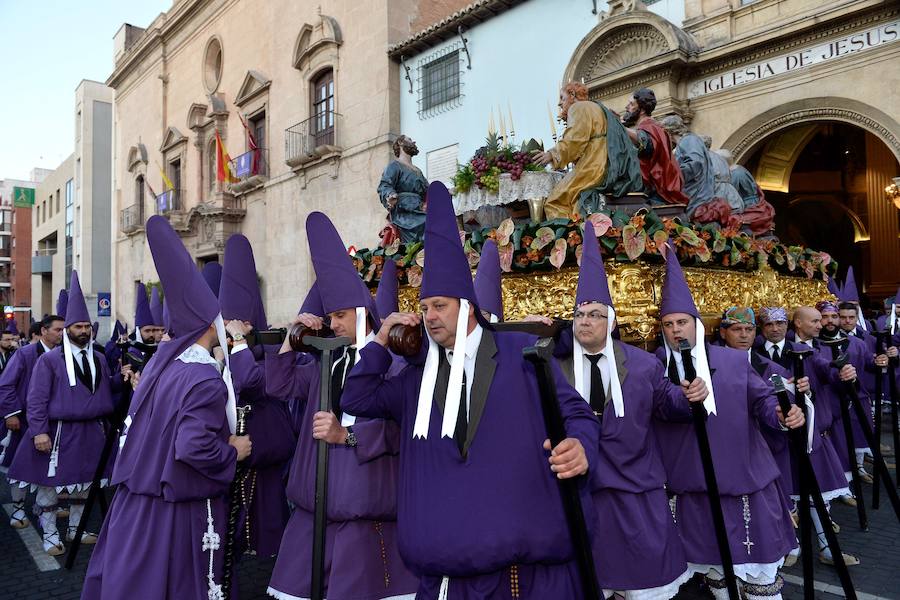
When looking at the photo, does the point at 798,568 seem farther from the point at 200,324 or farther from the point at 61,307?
the point at 61,307

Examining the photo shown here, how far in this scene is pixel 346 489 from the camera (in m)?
3.21

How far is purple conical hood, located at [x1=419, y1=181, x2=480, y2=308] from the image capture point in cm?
241

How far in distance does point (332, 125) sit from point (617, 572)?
16887 mm

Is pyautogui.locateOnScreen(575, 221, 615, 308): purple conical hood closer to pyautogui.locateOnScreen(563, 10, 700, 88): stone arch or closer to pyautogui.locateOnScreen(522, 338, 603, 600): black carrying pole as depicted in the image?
pyautogui.locateOnScreen(522, 338, 603, 600): black carrying pole

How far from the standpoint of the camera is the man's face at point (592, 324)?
135 inches

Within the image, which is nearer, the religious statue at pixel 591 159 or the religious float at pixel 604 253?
the religious float at pixel 604 253

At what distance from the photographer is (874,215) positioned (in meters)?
14.6

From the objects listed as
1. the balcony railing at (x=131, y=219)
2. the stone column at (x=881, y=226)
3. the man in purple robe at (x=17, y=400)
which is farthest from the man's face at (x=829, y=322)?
the balcony railing at (x=131, y=219)

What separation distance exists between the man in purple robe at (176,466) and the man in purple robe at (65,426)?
289 centimetres

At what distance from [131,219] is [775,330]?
30916 mm

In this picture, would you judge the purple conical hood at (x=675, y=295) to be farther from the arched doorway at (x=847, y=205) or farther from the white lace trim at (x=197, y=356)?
the arched doorway at (x=847, y=205)

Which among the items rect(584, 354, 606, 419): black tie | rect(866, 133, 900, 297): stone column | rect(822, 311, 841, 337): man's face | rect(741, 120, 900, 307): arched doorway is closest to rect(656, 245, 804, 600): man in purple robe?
rect(584, 354, 606, 419): black tie

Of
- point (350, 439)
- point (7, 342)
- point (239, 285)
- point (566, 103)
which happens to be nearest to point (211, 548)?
point (350, 439)

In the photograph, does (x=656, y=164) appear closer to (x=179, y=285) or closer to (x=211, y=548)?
(x=179, y=285)
